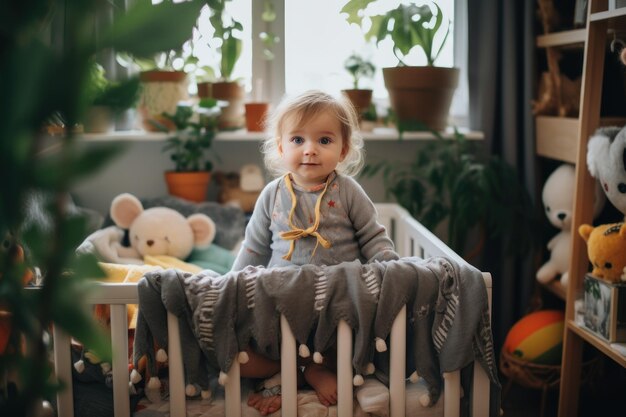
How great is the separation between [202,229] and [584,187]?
111 centimetres

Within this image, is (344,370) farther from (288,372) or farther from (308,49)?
(308,49)

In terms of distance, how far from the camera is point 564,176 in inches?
80.0

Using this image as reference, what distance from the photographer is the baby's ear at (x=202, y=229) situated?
2076mm

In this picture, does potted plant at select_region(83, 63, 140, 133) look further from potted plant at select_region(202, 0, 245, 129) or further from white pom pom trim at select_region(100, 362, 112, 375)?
potted plant at select_region(202, 0, 245, 129)

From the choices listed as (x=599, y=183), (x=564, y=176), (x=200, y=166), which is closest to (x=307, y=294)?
(x=599, y=183)

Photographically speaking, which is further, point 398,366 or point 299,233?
point 299,233

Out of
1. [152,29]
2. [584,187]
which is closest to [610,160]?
[584,187]

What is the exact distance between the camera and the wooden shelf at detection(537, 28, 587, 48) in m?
1.91

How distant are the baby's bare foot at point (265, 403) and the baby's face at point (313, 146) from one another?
1.59ft

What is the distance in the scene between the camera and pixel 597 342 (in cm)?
165

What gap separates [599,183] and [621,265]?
0.94ft

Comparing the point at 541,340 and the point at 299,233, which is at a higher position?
the point at 299,233

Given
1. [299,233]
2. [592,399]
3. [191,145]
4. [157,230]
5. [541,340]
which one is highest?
[191,145]

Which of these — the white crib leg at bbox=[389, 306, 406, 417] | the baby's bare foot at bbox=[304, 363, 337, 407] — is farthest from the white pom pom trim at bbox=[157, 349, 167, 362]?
the white crib leg at bbox=[389, 306, 406, 417]
